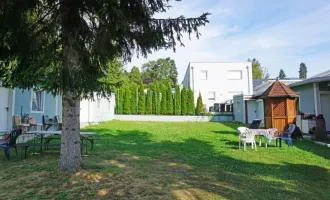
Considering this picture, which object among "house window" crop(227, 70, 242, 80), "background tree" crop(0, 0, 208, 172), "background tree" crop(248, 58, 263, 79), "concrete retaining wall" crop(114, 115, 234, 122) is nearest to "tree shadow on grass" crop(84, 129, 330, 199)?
"background tree" crop(0, 0, 208, 172)

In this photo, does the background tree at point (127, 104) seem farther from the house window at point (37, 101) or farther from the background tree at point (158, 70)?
the background tree at point (158, 70)

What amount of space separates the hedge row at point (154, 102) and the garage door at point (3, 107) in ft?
56.1

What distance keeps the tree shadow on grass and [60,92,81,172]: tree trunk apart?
3.54ft

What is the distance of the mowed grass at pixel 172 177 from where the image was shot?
4.64 m

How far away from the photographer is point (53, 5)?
6059 millimetres

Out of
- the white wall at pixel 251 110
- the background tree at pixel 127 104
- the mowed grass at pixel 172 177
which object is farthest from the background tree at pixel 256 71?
the mowed grass at pixel 172 177

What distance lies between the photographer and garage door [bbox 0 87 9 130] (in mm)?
11312

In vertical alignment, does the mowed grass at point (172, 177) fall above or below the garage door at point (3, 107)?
below

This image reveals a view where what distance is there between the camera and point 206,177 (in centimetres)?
576

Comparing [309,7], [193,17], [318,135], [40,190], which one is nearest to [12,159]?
[40,190]

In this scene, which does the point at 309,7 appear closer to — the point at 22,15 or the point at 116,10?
the point at 116,10

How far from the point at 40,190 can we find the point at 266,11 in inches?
505

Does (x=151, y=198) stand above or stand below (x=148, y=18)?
below

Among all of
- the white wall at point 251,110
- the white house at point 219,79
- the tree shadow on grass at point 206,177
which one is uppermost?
the white house at point 219,79
